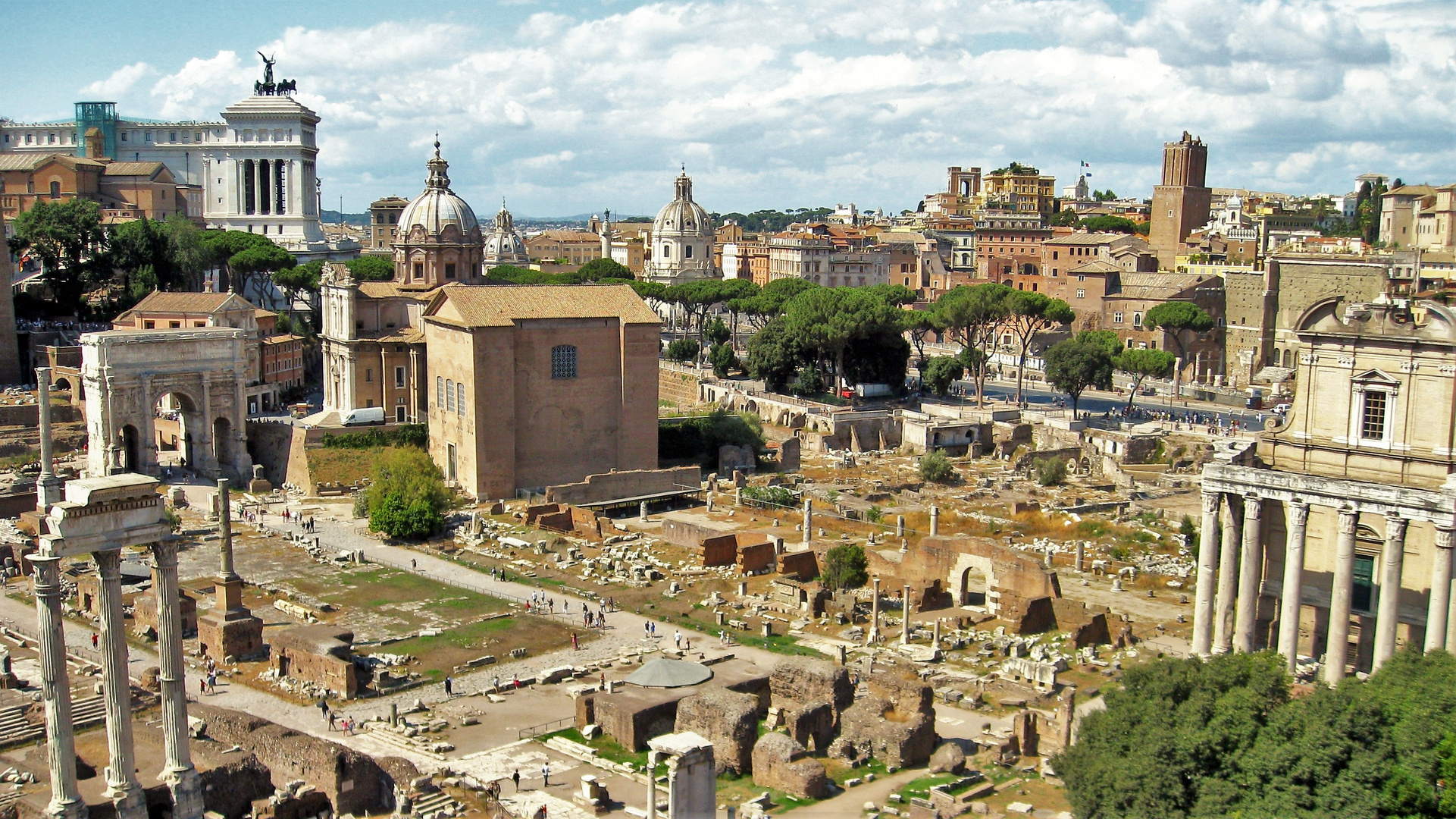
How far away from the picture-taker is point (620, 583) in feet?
129

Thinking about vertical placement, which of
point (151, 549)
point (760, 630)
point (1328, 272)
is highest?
point (1328, 272)

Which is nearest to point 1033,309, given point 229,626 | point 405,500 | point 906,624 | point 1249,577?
point 405,500

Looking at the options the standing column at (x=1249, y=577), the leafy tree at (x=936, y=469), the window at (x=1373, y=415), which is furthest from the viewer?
the leafy tree at (x=936, y=469)

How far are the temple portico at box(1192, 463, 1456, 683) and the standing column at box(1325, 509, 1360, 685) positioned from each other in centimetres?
2

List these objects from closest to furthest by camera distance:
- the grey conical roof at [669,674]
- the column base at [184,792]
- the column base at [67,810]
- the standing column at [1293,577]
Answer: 1. the column base at [67,810]
2. the column base at [184,792]
3. the standing column at [1293,577]
4. the grey conical roof at [669,674]

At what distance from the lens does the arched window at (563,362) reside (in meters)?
50.5

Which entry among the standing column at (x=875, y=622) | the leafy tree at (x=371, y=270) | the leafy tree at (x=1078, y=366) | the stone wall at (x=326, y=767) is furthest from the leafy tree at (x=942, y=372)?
the stone wall at (x=326, y=767)

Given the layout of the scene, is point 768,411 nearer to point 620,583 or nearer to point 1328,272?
point 620,583

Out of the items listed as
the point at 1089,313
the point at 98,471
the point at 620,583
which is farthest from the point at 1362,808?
the point at 1089,313

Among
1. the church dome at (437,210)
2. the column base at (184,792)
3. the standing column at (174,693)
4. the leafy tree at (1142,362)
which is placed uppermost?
the church dome at (437,210)

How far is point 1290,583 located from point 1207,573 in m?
1.66

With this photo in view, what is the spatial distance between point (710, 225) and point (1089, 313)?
3775cm

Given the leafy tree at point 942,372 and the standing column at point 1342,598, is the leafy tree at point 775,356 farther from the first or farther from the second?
the standing column at point 1342,598

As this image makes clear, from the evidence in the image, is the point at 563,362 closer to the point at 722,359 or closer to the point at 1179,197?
the point at 722,359
